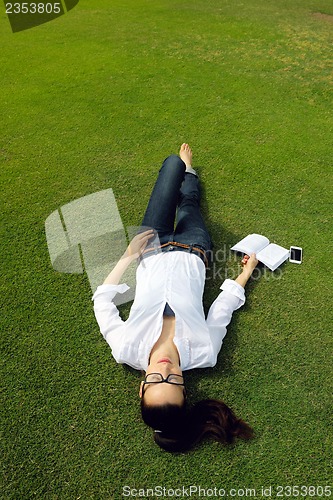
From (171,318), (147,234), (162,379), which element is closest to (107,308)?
(171,318)

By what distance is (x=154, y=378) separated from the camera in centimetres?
283

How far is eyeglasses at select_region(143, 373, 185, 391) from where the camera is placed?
2.80 meters

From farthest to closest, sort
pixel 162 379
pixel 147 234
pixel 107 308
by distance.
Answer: pixel 147 234, pixel 107 308, pixel 162 379

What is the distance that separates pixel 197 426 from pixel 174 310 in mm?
786

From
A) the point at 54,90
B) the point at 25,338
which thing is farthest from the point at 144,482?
the point at 54,90

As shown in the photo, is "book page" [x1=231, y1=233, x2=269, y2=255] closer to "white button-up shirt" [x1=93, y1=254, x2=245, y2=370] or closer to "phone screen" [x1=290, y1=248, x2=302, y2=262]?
"phone screen" [x1=290, y1=248, x2=302, y2=262]

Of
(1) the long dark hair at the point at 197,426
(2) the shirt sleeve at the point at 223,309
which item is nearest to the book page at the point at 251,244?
(2) the shirt sleeve at the point at 223,309

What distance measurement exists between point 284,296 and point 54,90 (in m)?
4.53

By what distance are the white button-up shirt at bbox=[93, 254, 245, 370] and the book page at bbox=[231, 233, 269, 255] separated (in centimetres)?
48

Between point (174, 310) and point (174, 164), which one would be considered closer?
point (174, 310)

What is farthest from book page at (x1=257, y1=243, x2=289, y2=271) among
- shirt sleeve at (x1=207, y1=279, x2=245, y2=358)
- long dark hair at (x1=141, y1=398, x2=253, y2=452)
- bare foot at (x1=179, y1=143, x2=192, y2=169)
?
long dark hair at (x1=141, y1=398, x2=253, y2=452)

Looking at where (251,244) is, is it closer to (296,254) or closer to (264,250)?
(264,250)

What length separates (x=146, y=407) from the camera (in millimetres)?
2705

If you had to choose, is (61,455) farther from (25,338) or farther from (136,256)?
(136,256)
